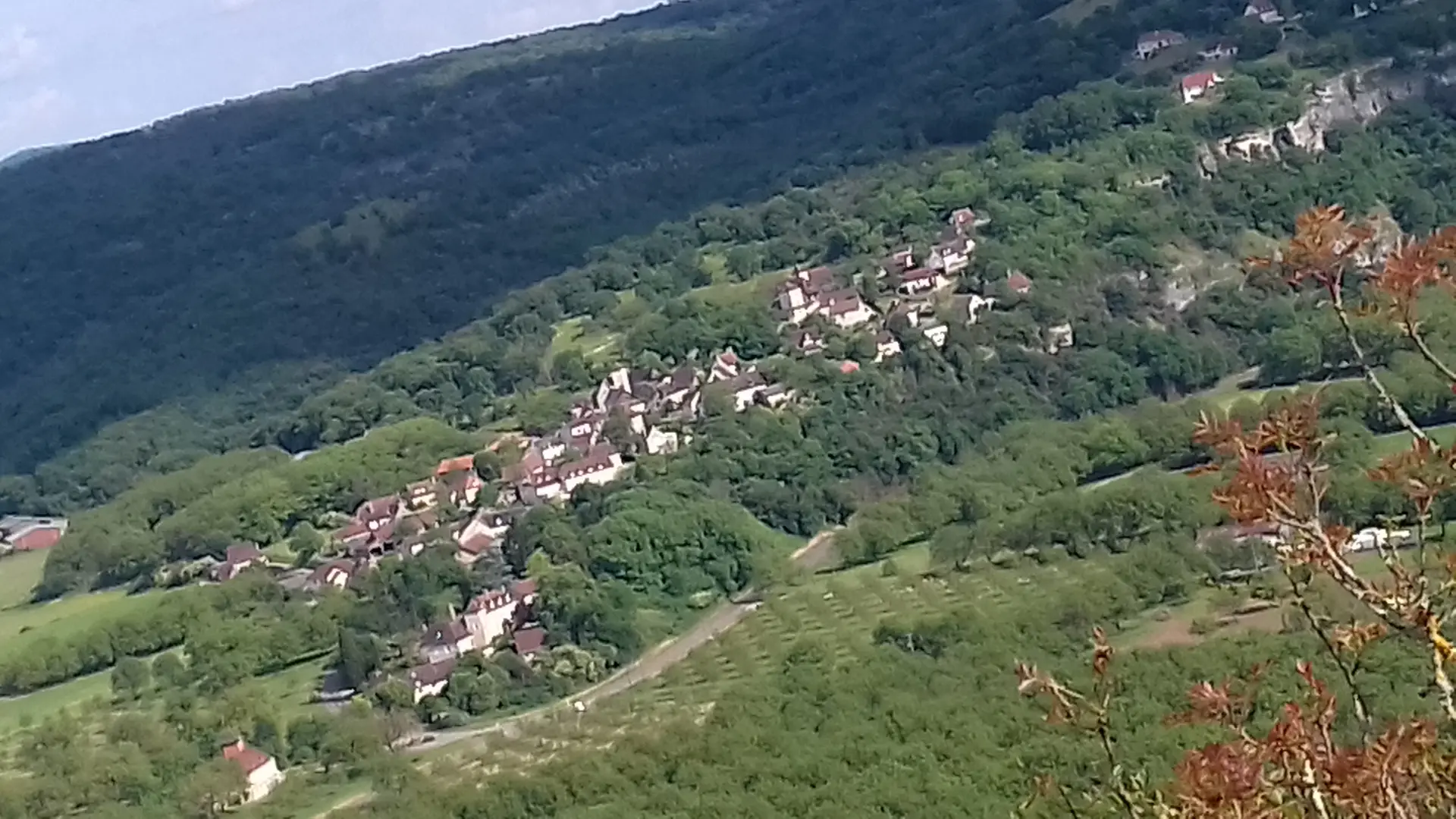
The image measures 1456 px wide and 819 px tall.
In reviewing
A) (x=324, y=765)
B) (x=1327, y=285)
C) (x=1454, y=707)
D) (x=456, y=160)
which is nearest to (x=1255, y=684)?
(x=1454, y=707)

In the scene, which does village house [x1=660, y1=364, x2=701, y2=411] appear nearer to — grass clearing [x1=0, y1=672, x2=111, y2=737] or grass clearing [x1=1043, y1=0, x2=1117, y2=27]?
grass clearing [x1=0, y1=672, x2=111, y2=737]

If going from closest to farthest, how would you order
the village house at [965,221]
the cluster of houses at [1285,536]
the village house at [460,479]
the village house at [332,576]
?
the cluster of houses at [1285,536], the village house at [332,576], the village house at [460,479], the village house at [965,221]

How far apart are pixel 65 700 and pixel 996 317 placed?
16875 mm

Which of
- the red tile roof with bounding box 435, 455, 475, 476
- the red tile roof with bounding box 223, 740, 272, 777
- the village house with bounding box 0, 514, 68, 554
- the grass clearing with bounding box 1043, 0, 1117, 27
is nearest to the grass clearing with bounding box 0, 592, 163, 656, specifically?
the village house with bounding box 0, 514, 68, 554

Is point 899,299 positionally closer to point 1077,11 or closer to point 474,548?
point 474,548

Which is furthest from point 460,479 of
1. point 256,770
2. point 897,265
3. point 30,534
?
point 30,534

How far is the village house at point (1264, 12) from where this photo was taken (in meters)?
41.4

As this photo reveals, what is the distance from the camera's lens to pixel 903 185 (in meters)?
41.3

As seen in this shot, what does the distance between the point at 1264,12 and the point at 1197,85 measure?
171 inches

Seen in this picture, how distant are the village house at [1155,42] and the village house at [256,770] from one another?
28655 millimetres

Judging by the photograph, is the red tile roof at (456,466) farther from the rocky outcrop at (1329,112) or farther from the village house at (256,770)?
the rocky outcrop at (1329,112)

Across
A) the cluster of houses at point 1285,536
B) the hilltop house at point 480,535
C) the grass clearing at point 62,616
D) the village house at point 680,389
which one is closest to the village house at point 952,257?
the village house at point 680,389

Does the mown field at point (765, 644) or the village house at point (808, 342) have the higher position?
the village house at point (808, 342)

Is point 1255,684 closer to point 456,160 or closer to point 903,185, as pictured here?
point 903,185
